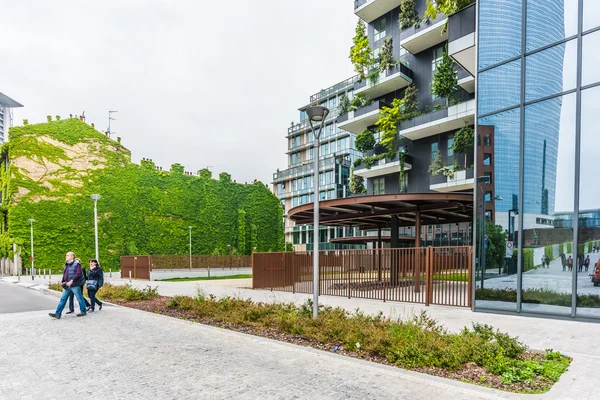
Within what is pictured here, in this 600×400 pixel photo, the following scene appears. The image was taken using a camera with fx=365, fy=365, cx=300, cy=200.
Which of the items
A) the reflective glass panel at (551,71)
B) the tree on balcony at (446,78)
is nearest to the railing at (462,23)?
the reflective glass panel at (551,71)

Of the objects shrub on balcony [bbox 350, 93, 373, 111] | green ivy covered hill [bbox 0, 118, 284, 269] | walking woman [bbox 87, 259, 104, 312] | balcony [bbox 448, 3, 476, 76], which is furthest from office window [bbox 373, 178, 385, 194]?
green ivy covered hill [bbox 0, 118, 284, 269]

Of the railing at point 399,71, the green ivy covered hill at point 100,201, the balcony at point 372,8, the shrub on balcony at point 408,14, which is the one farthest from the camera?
the green ivy covered hill at point 100,201

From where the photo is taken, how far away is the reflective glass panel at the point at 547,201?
374 inches

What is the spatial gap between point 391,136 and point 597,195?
1810 cm

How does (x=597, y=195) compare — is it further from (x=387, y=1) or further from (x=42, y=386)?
(x=387, y=1)

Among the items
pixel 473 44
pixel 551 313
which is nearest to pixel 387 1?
pixel 473 44

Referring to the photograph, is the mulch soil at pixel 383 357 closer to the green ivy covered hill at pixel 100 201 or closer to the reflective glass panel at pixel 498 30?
the reflective glass panel at pixel 498 30

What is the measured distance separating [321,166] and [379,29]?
85.1 ft

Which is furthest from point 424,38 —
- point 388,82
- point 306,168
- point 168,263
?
point 306,168

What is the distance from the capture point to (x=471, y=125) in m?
21.6

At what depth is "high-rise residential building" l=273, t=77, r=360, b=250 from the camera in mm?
52125

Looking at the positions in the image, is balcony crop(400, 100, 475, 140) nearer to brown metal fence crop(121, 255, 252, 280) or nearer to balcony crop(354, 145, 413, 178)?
balcony crop(354, 145, 413, 178)

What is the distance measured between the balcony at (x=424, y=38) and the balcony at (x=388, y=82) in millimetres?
1418

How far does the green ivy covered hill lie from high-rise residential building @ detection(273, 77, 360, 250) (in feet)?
39.8
